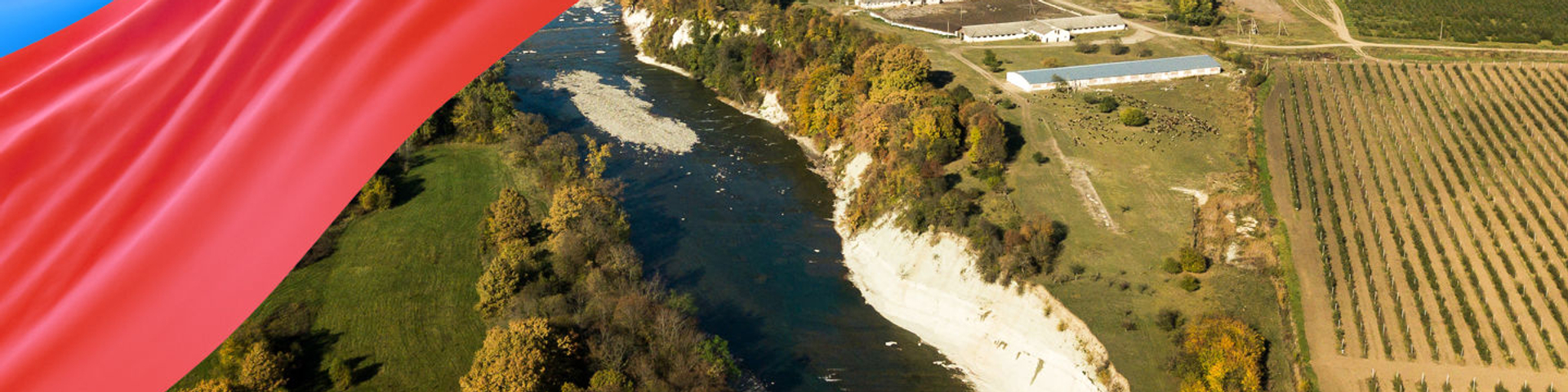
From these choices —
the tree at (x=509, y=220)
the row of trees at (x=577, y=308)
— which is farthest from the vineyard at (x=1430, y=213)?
the tree at (x=509, y=220)

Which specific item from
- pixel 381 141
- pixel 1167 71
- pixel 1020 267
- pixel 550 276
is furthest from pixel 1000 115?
pixel 381 141

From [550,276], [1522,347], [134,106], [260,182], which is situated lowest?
[1522,347]

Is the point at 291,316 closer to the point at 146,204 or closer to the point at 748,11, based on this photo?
the point at 146,204

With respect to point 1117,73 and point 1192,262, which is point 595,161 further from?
point 1117,73

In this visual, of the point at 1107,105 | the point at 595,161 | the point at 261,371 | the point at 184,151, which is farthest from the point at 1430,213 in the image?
the point at 184,151

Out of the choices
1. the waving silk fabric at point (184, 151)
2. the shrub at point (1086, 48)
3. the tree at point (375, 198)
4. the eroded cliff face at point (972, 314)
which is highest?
the waving silk fabric at point (184, 151)

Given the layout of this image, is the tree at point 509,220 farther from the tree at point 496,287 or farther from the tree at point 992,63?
the tree at point 992,63

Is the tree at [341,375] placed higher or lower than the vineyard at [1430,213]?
higher
